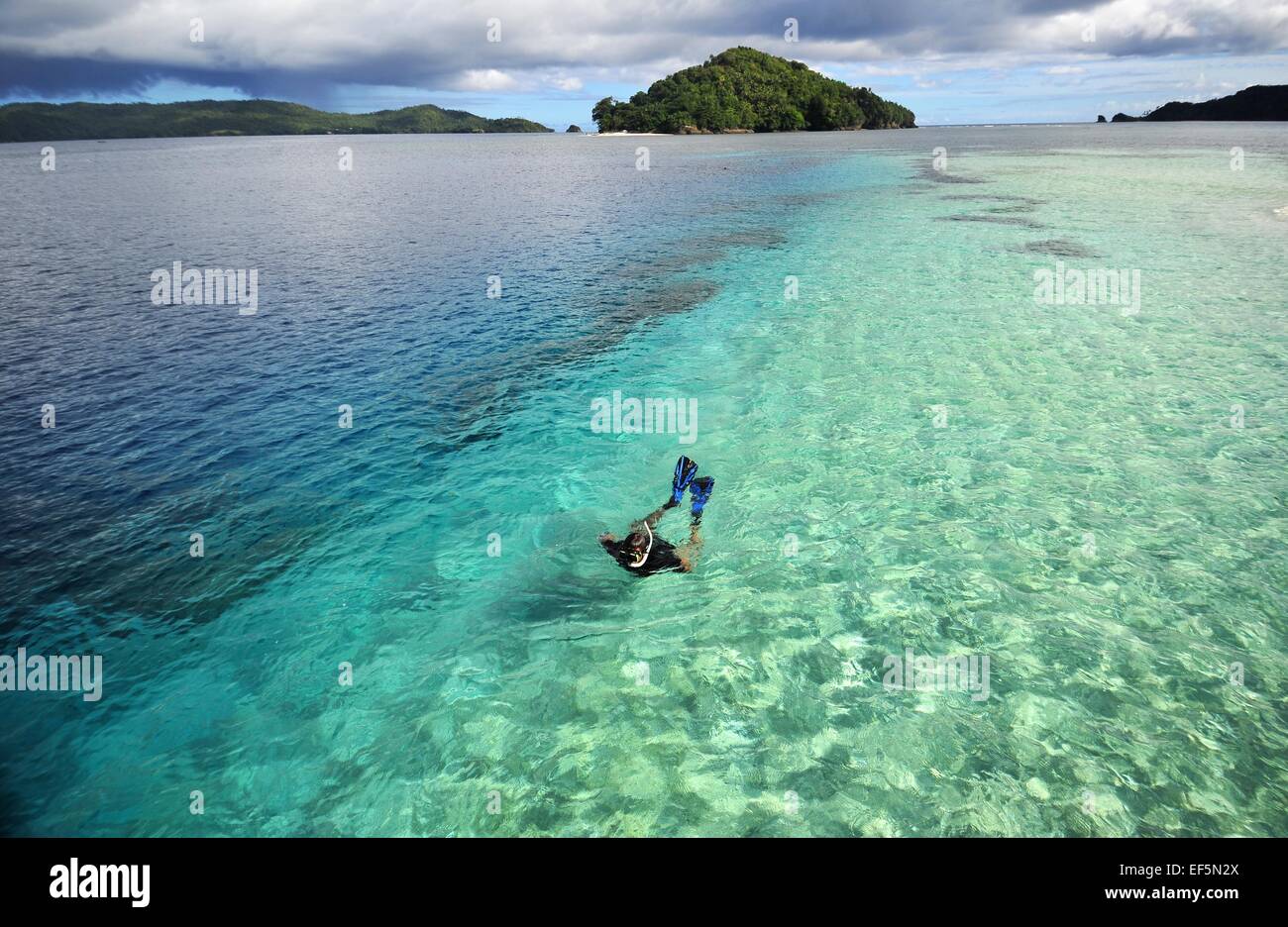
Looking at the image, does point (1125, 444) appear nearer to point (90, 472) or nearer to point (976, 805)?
point (976, 805)

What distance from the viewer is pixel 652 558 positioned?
12359mm

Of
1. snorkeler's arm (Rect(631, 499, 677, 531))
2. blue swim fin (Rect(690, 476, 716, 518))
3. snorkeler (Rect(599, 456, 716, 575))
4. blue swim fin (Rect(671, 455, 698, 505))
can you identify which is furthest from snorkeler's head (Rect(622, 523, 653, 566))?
blue swim fin (Rect(671, 455, 698, 505))

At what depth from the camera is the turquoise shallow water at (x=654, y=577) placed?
27.3 feet

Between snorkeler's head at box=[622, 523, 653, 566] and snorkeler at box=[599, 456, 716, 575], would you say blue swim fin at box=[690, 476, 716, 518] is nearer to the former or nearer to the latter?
snorkeler at box=[599, 456, 716, 575]

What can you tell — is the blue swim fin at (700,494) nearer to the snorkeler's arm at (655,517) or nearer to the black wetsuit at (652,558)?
the snorkeler's arm at (655,517)

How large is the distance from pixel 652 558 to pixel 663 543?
0.50 meters

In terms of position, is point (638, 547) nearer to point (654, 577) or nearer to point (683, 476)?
point (654, 577)

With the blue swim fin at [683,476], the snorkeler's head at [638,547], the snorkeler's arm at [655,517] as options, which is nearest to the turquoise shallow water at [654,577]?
the snorkeler's arm at [655,517]

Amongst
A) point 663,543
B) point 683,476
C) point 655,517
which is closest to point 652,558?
point 663,543

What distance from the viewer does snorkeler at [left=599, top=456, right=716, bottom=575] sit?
39.5ft

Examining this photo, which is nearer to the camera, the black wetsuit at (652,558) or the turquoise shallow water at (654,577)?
the turquoise shallow water at (654,577)

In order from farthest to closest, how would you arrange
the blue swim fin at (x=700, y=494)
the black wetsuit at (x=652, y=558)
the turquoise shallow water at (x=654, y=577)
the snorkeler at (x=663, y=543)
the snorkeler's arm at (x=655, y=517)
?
the blue swim fin at (x=700, y=494)
the snorkeler's arm at (x=655, y=517)
the black wetsuit at (x=652, y=558)
the snorkeler at (x=663, y=543)
the turquoise shallow water at (x=654, y=577)
